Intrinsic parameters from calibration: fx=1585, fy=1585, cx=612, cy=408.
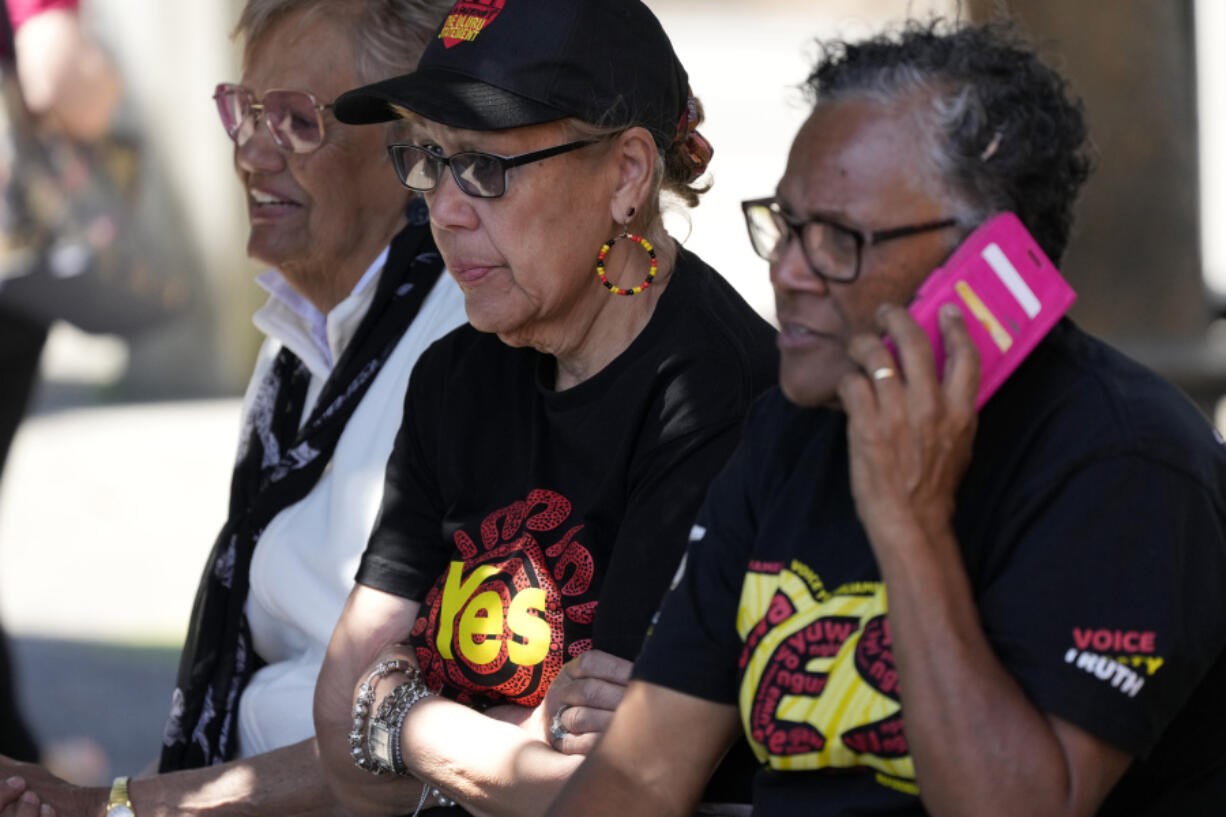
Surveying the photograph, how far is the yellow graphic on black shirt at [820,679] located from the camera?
1854 mm

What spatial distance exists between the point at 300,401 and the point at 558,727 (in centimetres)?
134

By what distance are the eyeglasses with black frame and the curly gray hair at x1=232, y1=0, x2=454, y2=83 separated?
5.1 inches

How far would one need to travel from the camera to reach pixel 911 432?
71.0 inches

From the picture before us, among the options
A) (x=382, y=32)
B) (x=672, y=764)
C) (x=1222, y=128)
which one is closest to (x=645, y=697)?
(x=672, y=764)

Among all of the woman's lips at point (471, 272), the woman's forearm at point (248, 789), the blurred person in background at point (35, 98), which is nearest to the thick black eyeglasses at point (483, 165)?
the woman's lips at point (471, 272)

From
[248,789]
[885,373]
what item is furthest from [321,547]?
[885,373]

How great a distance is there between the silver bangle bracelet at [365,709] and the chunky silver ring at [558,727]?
1.11 feet

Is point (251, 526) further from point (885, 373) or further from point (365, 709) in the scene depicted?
point (885, 373)

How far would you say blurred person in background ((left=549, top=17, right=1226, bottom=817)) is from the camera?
174cm

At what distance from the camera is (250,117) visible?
3383 mm

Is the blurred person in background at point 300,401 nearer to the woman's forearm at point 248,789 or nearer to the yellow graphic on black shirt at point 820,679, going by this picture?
the woman's forearm at point 248,789

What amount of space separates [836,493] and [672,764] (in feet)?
1.44

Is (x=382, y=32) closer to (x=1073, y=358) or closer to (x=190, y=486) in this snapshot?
(x=1073, y=358)

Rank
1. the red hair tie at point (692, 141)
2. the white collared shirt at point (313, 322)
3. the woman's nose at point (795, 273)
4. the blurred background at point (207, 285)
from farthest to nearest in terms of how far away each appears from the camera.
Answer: the blurred background at point (207, 285) → the white collared shirt at point (313, 322) → the red hair tie at point (692, 141) → the woman's nose at point (795, 273)
